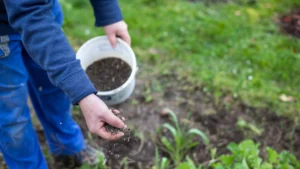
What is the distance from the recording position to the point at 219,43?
11.1 ft

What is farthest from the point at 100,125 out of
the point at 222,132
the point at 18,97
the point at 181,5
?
the point at 181,5

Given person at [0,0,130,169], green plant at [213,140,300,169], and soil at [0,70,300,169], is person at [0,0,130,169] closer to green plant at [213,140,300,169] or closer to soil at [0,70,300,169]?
soil at [0,70,300,169]

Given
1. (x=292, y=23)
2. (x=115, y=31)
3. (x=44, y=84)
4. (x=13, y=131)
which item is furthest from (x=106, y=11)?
(x=292, y=23)

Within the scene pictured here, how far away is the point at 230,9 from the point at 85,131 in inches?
89.6

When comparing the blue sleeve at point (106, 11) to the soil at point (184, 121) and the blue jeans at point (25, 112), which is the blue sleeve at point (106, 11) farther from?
the soil at point (184, 121)

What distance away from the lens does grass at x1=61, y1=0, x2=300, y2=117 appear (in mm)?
2834

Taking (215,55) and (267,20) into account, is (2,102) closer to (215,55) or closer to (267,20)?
(215,55)

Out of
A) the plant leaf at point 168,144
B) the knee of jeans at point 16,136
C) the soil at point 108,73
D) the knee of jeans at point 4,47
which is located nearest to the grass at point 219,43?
the plant leaf at point 168,144

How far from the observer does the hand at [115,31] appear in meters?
1.87

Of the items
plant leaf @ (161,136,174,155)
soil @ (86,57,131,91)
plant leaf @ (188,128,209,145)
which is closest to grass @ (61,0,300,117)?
plant leaf @ (188,128,209,145)

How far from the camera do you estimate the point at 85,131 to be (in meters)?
2.39

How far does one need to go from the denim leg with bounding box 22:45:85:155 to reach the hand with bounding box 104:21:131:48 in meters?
0.38

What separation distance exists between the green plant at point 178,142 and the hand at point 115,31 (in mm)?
645

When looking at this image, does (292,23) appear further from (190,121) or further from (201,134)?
(201,134)
